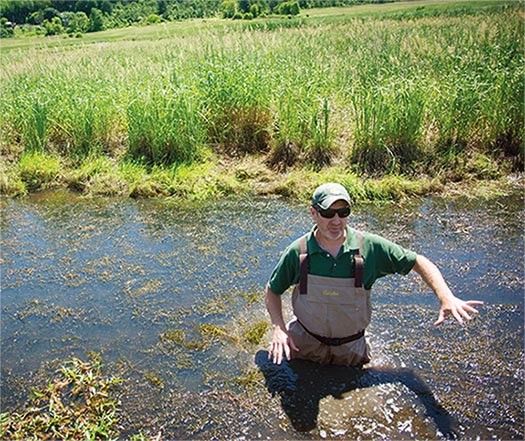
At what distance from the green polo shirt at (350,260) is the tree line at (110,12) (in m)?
12.2

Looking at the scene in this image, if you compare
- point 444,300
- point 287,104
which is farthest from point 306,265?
point 287,104

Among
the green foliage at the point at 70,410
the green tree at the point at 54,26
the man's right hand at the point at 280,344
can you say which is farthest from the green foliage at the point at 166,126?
the green tree at the point at 54,26

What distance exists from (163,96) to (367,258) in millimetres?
5756

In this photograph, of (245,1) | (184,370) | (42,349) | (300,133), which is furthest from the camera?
(245,1)

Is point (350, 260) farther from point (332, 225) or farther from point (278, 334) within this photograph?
point (278, 334)

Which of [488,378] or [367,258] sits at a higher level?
[367,258]

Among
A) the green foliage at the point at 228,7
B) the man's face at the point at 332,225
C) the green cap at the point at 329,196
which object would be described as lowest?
the man's face at the point at 332,225

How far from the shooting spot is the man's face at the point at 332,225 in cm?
304

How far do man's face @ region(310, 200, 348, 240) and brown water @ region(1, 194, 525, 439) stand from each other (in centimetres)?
109

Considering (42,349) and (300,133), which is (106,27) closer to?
Answer: (300,133)

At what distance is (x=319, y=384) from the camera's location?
3.45 m

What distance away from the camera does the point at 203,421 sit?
324 cm

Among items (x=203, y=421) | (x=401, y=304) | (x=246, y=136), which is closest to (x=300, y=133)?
(x=246, y=136)

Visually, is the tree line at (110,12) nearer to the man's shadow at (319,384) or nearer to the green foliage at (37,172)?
the green foliage at (37,172)
